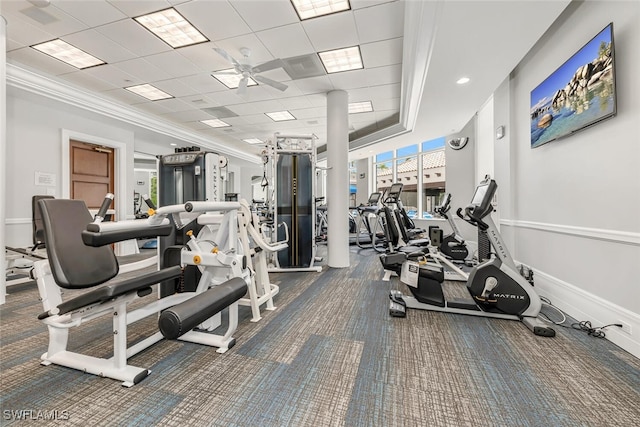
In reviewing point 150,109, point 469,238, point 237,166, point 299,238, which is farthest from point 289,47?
point 237,166

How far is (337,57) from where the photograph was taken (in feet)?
12.5

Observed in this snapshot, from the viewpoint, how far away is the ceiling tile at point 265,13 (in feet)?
9.09

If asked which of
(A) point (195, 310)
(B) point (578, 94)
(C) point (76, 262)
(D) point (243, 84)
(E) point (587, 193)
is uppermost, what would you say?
(D) point (243, 84)

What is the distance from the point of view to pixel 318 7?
286cm

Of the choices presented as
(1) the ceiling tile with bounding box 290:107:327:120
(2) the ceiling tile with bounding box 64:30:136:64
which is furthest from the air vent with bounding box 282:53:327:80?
(2) the ceiling tile with bounding box 64:30:136:64

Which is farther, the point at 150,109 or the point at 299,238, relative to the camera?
the point at 150,109

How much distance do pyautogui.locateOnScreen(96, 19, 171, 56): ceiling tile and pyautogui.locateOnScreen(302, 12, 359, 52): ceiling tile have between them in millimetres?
1876

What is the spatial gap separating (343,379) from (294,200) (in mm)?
3227

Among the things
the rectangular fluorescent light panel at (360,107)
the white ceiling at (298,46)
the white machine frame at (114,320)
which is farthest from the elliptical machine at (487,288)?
the rectangular fluorescent light panel at (360,107)

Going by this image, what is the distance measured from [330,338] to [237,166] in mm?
9712

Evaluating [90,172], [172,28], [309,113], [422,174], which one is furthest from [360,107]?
[90,172]

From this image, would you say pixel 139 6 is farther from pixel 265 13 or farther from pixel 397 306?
pixel 397 306

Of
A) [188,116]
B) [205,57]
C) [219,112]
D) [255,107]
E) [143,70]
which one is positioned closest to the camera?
[205,57]

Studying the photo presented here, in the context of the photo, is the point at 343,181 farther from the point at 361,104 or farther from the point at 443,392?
the point at 443,392
